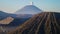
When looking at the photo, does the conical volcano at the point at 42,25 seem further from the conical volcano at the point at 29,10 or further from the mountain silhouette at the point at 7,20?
the mountain silhouette at the point at 7,20

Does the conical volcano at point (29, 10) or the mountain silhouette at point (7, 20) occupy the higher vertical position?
the conical volcano at point (29, 10)

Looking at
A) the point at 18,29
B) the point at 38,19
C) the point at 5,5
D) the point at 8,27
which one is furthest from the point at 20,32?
the point at 5,5

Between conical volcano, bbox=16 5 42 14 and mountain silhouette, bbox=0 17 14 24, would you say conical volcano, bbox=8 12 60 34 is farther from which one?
mountain silhouette, bbox=0 17 14 24

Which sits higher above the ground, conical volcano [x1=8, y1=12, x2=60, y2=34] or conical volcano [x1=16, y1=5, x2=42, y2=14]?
conical volcano [x1=16, y1=5, x2=42, y2=14]

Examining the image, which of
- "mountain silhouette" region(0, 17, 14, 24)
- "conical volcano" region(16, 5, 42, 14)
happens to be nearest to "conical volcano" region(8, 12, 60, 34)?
"conical volcano" region(16, 5, 42, 14)

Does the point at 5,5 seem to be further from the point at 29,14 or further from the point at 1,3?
the point at 29,14

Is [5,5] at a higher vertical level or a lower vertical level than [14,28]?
higher

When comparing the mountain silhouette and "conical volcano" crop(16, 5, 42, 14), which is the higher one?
"conical volcano" crop(16, 5, 42, 14)

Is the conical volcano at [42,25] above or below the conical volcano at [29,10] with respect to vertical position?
below

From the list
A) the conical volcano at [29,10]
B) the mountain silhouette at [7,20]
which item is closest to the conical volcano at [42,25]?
the conical volcano at [29,10]
